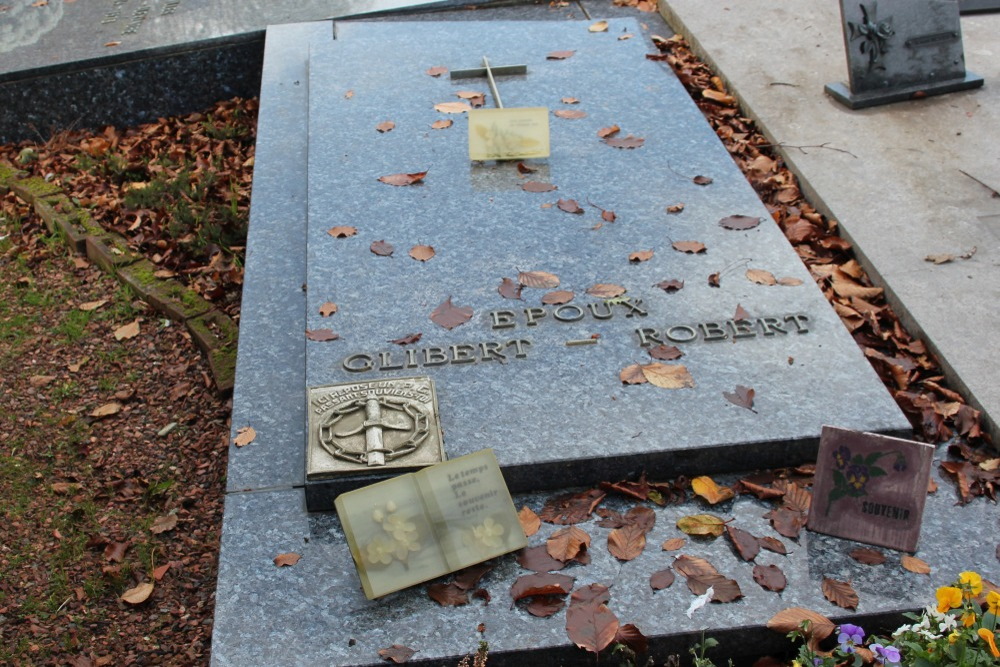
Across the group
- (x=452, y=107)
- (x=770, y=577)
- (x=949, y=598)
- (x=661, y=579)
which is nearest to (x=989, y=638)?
(x=949, y=598)

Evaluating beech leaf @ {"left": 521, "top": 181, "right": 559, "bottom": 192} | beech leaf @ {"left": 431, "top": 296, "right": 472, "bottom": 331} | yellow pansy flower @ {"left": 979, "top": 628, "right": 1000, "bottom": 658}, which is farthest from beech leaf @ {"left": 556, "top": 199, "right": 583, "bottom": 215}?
yellow pansy flower @ {"left": 979, "top": 628, "right": 1000, "bottom": 658}

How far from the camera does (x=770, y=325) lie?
129 inches

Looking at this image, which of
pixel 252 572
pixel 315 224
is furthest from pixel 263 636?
pixel 315 224

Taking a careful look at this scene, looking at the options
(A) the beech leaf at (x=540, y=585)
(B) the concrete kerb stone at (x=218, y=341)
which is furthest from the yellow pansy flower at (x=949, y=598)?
(B) the concrete kerb stone at (x=218, y=341)

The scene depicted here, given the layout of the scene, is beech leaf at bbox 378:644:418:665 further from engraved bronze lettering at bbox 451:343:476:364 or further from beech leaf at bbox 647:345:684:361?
beech leaf at bbox 647:345:684:361

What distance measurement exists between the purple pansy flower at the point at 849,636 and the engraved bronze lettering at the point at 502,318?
1382 mm

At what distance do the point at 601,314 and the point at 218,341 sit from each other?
1.60 metres

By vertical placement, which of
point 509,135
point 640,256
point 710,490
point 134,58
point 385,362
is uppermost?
point 134,58

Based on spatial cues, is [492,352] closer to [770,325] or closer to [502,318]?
[502,318]

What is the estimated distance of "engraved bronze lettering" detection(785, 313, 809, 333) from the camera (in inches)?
129

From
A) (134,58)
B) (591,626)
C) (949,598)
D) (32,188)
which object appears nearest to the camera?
(949,598)

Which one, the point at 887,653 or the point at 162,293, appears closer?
the point at 887,653

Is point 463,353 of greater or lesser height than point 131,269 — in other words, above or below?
above

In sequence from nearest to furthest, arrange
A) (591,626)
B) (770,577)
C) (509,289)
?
(591,626)
(770,577)
(509,289)
